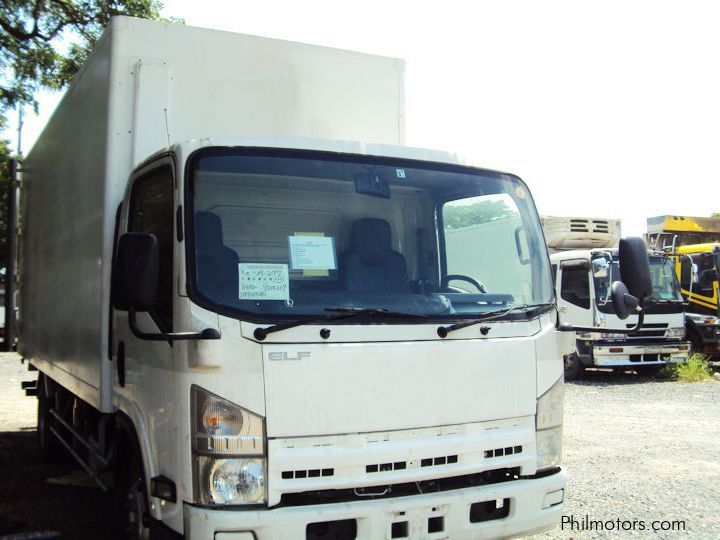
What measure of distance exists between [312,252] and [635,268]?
1.73m

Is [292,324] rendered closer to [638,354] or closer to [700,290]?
[638,354]

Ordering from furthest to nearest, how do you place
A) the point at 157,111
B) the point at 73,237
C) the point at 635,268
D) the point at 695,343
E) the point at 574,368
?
the point at 695,343 → the point at 574,368 → the point at 73,237 → the point at 157,111 → the point at 635,268

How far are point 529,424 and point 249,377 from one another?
1.46 metres

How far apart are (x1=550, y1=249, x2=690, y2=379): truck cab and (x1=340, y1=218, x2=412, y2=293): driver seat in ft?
31.3

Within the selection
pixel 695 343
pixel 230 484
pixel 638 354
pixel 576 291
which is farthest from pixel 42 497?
pixel 695 343

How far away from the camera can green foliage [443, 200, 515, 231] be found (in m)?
4.07

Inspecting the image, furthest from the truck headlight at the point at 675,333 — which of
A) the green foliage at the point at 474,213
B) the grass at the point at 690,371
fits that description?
the green foliage at the point at 474,213

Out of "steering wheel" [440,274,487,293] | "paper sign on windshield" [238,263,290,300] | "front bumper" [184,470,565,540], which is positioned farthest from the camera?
"steering wheel" [440,274,487,293]

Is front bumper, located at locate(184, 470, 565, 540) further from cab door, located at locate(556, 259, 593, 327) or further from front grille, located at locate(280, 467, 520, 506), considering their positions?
cab door, located at locate(556, 259, 593, 327)

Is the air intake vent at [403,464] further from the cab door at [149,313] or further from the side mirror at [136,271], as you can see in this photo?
the side mirror at [136,271]

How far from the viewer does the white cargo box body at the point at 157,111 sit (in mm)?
4172

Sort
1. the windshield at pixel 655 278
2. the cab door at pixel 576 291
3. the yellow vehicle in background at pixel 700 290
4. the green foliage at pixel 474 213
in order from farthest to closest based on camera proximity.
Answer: the yellow vehicle in background at pixel 700 290, the cab door at pixel 576 291, the windshield at pixel 655 278, the green foliage at pixel 474 213

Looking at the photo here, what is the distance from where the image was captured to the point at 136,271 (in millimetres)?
3072

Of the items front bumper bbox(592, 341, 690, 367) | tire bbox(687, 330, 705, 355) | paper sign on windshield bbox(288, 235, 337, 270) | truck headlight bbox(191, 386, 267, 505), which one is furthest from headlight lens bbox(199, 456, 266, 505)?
tire bbox(687, 330, 705, 355)
